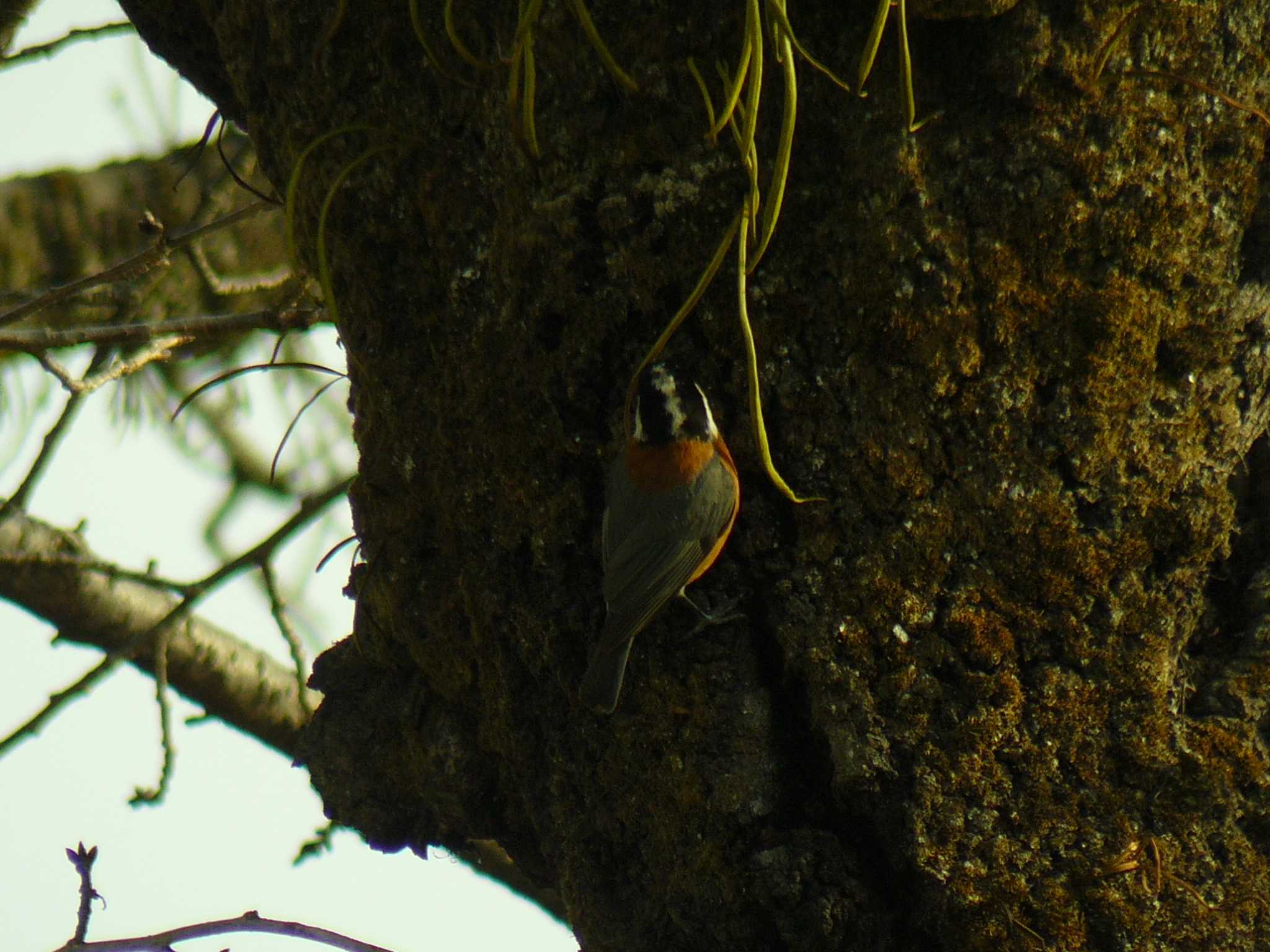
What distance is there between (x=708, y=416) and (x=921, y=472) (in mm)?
368

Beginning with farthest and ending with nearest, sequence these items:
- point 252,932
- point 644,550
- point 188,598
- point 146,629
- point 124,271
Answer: point 146,629 < point 188,598 < point 124,271 < point 644,550 < point 252,932

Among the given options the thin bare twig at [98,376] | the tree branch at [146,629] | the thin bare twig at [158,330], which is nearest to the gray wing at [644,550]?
the thin bare twig at [158,330]

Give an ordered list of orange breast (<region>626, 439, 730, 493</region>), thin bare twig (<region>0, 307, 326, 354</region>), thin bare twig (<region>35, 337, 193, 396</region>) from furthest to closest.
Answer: thin bare twig (<region>35, 337, 193, 396</region>), thin bare twig (<region>0, 307, 326, 354</region>), orange breast (<region>626, 439, 730, 493</region>)

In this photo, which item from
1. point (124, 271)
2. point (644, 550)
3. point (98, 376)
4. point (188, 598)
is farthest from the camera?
point (188, 598)

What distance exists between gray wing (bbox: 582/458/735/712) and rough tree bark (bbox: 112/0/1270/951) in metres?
0.05

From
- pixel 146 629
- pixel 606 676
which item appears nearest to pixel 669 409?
pixel 606 676

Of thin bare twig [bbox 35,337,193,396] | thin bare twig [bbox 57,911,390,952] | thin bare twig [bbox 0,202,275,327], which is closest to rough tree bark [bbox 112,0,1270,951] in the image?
thin bare twig [bbox 57,911,390,952]

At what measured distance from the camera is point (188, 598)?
11.4 feet

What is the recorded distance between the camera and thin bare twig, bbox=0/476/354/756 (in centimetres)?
309

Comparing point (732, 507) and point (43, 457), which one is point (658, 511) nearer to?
point (732, 507)

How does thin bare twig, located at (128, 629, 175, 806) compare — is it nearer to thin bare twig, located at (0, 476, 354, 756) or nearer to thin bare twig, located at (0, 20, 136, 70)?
thin bare twig, located at (0, 476, 354, 756)

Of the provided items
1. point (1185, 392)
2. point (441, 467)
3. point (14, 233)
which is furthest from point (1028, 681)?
point (14, 233)

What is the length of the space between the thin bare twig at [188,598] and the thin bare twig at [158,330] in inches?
20.3

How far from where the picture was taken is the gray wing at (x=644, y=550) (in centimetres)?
215
